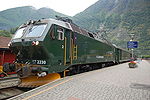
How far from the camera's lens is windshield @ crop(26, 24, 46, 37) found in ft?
23.7

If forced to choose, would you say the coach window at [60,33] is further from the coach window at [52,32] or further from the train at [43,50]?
the coach window at [52,32]

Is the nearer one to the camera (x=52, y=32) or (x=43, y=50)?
(x=43, y=50)

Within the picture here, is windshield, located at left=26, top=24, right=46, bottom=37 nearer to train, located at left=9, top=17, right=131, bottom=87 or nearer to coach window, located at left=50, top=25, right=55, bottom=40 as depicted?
train, located at left=9, top=17, right=131, bottom=87

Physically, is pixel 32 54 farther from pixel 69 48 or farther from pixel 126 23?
pixel 126 23

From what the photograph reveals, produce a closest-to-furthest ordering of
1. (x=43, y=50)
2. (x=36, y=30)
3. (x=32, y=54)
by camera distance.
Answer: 1. (x=43, y=50)
2. (x=32, y=54)
3. (x=36, y=30)

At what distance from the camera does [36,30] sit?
7449mm

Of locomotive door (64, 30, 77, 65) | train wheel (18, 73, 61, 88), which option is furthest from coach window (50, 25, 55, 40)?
train wheel (18, 73, 61, 88)

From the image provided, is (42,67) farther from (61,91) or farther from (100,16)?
(100,16)

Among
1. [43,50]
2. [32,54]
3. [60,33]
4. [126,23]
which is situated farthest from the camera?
[126,23]

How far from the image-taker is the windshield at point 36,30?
7.21 meters

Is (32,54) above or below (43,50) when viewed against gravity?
below

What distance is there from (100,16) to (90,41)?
184 m

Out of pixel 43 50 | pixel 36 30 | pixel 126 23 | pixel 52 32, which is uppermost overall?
pixel 126 23

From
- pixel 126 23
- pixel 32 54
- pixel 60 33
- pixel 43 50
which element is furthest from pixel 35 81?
pixel 126 23
